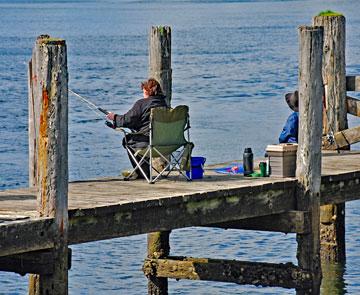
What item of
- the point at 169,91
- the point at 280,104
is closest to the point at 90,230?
the point at 169,91

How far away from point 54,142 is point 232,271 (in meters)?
3.36

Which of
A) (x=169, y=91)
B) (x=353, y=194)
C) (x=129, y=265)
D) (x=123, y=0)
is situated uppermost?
(x=123, y=0)

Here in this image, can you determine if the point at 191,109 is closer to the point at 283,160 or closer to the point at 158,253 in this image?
the point at 158,253

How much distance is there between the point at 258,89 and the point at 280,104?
3.63 m

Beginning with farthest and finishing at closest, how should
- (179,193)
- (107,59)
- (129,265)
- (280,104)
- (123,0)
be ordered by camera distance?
(123,0) < (107,59) < (280,104) < (129,265) < (179,193)

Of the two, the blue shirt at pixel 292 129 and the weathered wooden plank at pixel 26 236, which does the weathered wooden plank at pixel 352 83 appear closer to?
the blue shirt at pixel 292 129

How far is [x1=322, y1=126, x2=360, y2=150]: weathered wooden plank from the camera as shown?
49.0 ft

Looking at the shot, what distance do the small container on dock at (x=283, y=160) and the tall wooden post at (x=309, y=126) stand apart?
0.11 m

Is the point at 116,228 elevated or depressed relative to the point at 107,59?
depressed

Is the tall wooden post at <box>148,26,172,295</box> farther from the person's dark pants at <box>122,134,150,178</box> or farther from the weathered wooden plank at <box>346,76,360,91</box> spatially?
the weathered wooden plank at <box>346,76,360,91</box>

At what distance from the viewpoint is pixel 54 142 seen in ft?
32.6

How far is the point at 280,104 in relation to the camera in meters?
31.8

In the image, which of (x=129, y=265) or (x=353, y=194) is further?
(x=129, y=265)

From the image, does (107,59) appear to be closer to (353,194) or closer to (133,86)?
(133,86)
